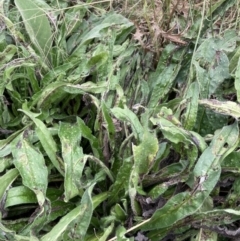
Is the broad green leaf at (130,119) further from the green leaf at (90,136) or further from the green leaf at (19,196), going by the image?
the green leaf at (19,196)

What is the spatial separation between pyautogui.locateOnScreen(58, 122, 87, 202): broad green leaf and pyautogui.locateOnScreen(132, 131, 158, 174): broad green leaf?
0.48ft

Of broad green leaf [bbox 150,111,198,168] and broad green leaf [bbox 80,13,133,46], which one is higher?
broad green leaf [bbox 80,13,133,46]

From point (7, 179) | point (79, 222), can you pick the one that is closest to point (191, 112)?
point (79, 222)

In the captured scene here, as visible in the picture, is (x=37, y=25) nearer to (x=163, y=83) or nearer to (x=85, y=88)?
(x=85, y=88)

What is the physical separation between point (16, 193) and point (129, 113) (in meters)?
0.38

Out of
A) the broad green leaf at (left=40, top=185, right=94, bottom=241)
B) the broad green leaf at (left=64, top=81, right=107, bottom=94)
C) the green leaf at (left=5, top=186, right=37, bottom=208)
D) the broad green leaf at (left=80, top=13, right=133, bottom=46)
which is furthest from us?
the broad green leaf at (left=80, top=13, right=133, bottom=46)

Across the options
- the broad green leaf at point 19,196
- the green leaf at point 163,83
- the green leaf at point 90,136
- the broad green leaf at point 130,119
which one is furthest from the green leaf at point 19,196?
the green leaf at point 163,83

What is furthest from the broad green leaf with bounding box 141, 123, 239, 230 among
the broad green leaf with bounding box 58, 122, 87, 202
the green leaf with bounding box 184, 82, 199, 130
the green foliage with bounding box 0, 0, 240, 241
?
the broad green leaf with bounding box 58, 122, 87, 202

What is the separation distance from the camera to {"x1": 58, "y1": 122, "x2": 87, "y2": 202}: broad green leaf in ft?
4.15

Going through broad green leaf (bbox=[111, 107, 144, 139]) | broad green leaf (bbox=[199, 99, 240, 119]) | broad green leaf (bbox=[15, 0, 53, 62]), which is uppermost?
broad green leaf (bbox=[15, 0, 53, 62])

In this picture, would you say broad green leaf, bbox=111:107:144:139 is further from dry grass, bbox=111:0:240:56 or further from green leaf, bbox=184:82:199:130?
dry grass, bbox=111:0:240:56

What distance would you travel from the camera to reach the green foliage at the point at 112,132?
49.7 inches

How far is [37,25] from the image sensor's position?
1652 millimetres

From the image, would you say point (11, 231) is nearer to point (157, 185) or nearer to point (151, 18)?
point (157, 185)
